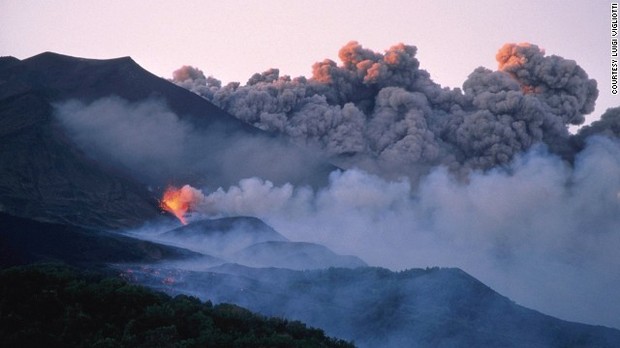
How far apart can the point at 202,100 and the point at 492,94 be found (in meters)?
27.7

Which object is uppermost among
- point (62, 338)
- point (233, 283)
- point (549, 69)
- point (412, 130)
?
point (549, 69)

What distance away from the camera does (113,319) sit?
57.9 feet

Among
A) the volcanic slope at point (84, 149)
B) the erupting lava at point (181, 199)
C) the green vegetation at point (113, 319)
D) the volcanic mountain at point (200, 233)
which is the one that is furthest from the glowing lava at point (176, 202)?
the green vegetation at point (113, 319)

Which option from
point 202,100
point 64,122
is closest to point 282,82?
point 202,100

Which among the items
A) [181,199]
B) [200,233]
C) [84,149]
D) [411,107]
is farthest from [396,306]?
[411,107]

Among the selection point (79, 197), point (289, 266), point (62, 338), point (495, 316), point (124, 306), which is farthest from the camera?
point (79, 197)

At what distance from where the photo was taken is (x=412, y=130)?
68000 millimetres

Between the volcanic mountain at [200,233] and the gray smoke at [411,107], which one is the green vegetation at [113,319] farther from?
the gray smoke at [411,107]

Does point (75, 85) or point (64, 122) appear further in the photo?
point (75, 85)

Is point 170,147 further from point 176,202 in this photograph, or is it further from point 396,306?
point 396,306

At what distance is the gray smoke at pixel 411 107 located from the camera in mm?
67812

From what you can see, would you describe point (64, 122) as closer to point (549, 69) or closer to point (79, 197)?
point (79, 197)

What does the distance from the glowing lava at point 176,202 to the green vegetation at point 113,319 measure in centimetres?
3000

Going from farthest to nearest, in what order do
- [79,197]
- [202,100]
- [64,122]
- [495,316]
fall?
[202,100]
[64,122]
[79,197]
[495,316]
